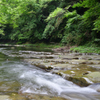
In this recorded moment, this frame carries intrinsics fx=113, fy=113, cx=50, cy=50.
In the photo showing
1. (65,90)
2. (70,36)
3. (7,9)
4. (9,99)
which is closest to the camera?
(9,99)

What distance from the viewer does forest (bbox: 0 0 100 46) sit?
7.43 metres

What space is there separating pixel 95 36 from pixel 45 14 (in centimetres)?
1174

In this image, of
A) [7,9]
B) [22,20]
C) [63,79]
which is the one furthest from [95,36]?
[22,20]

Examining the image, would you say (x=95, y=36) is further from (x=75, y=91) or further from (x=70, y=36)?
(x=75, y=91)

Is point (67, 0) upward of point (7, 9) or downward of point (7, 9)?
upward

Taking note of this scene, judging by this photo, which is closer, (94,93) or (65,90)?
(94,93)

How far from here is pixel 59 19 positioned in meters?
13.2

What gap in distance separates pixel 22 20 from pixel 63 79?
1937 cm

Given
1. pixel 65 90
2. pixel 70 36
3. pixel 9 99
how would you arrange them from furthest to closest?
1. pixel 70 36
2. pixel 65 90
3. pixel 9 99

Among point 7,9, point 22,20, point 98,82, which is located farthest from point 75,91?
point 22,20

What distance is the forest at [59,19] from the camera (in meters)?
7.43

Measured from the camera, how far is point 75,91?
2277 mm

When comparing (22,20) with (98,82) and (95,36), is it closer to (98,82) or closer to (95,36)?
(95,36)

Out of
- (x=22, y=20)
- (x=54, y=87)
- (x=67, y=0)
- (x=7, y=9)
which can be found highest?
(x=67, y=0)
